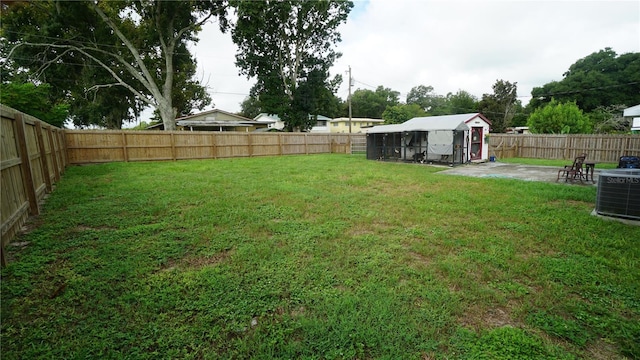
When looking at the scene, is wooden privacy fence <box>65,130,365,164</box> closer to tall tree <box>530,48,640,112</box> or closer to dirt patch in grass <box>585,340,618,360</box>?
dirt patch in grass <box>585,340,618,360</box>

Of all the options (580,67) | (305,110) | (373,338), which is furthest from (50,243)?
(580,67)

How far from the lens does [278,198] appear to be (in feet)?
20.8

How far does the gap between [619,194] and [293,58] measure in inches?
936

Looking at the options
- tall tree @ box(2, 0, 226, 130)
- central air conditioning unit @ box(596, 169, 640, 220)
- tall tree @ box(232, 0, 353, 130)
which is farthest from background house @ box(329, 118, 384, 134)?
central air conditioning unit @ box(596, 169, 640, 220)

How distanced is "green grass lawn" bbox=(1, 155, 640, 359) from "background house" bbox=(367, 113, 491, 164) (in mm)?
8905

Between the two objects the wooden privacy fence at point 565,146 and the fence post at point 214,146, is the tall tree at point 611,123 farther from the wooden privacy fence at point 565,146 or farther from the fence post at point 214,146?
the fence post at point 214,146

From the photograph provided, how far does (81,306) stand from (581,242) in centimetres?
587

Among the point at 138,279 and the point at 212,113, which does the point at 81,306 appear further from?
the point at 212,113

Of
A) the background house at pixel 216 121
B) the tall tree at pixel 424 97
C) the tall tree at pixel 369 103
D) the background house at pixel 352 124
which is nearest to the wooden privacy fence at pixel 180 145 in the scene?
the background house at pixel 216 121

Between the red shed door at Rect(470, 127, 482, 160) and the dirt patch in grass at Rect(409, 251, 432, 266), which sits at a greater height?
the red shed door at Rect(470, 127, 482, 160)

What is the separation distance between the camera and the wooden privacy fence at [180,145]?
12469 mm

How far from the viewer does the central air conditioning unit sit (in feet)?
15.3

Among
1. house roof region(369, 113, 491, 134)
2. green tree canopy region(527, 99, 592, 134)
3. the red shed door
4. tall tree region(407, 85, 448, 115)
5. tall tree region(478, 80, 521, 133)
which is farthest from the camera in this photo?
tall tree region(407, 85, 448, 115)

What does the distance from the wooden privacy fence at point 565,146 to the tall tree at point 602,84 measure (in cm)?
2068
